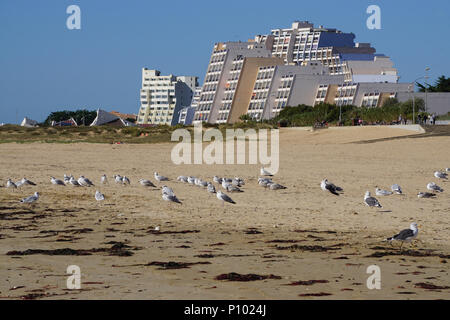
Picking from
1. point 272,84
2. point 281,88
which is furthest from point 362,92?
point 272,84

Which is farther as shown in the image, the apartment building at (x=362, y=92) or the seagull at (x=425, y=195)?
the apartment building at (x=362, y=92)

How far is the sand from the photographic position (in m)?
8.95

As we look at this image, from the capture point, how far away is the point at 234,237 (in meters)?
13.5

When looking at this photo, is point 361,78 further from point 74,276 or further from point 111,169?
point 74,276

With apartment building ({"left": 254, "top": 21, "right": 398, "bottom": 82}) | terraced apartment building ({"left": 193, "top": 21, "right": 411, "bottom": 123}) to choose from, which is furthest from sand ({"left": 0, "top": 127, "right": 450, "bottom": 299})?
apartment building ({"left": 254, "top": 21, "right": 398, "bottom": 82})

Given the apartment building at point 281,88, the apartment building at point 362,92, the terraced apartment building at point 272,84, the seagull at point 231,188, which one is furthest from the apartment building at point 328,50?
Result: the seagull at point 231,188

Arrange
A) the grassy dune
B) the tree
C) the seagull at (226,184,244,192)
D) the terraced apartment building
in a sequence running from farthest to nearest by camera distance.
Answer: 1. the tree
2. the terraced apartment building
3. the grassy dune
4. the seagull at (226,184,244,192)

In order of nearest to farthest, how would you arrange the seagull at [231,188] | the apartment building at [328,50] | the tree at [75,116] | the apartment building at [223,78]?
the seagull at [231,188] → the apartment building at [223,78] → the apartment building at [328,50] → the tree at [75,116]

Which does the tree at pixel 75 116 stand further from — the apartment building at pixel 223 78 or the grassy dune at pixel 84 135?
the grassy dune at pixel 84 135

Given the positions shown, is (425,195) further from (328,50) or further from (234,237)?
(328,50)

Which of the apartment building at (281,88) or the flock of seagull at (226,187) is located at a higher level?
the apartment building at (281,88)

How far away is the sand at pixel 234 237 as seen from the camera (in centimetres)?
895

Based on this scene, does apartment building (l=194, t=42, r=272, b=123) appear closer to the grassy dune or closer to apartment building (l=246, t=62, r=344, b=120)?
apartment building (l=246, t=62, r=344, b=120)
